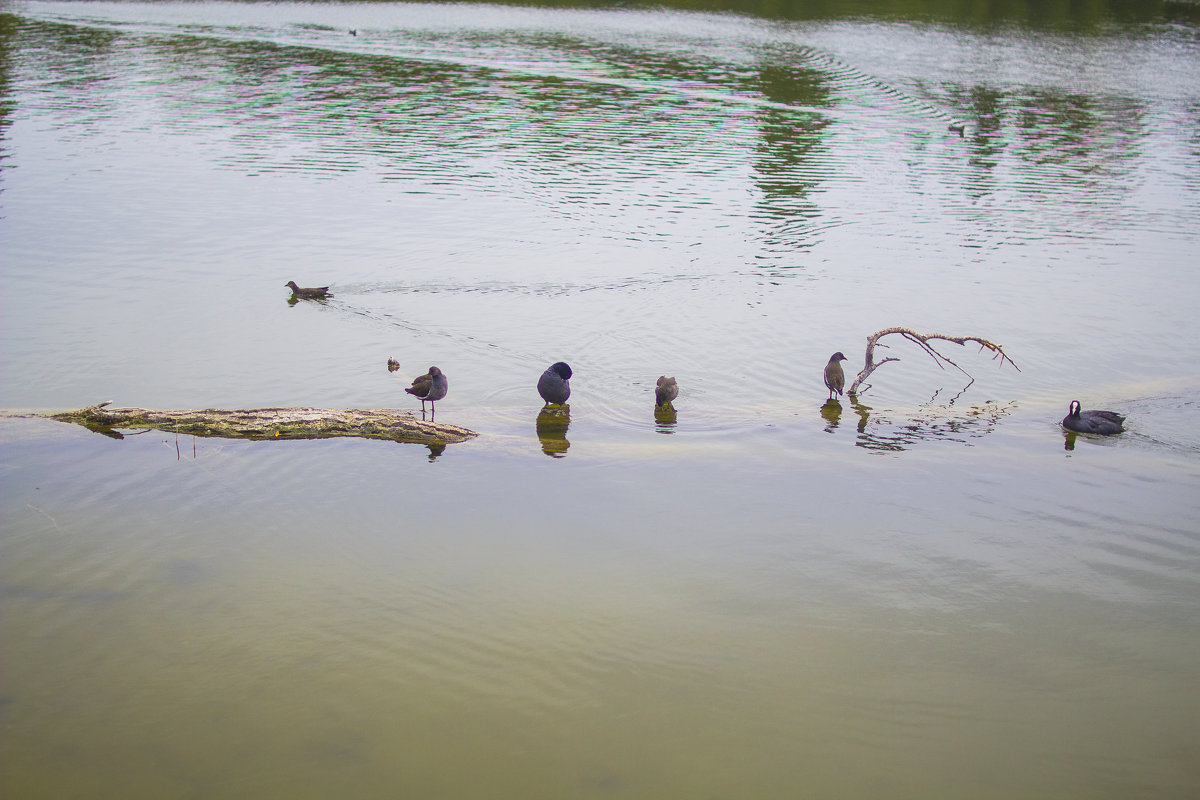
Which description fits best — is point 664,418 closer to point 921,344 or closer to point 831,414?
point 831,414

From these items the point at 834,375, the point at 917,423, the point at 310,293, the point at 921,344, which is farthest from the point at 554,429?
the point at 310,293

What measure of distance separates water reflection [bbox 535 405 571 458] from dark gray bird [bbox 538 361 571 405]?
200mm

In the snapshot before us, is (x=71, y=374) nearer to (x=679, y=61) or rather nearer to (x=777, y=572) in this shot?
(x=777, y=572)

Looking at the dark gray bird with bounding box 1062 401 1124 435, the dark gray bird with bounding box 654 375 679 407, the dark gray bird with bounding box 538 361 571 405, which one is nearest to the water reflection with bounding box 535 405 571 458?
the dark gray bird with bounding box 538 361 571 405

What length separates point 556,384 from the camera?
12.0 meters

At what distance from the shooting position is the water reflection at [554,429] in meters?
11.2

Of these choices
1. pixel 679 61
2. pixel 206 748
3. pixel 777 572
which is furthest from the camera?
pixel 679 61

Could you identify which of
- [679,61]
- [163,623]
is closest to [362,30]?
[679,61]

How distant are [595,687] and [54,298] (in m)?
13.5

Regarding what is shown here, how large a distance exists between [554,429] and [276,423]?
10.5 feet

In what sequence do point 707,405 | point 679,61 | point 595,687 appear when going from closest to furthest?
point 595,687, point 707,405, point 679,61

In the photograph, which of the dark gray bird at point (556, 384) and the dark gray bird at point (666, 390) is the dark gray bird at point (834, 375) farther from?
the dark gray bird at point (556, 384)

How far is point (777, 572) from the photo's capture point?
8641 millimetres

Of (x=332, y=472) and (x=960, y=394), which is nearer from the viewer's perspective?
(x=332, y=472)
